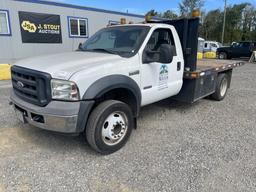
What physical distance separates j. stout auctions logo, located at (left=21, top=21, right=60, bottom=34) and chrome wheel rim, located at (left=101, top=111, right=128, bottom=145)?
10.6 metres

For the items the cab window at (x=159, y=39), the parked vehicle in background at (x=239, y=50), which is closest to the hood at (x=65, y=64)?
the cab window at (x=159, y=39)

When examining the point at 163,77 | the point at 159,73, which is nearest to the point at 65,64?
the point at 159,73

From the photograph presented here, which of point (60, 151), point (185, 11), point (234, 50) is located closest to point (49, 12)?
point (60, 151)

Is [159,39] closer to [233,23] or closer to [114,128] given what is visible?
[114,128]

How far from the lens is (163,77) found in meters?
4.05

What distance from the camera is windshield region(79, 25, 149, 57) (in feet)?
12.0

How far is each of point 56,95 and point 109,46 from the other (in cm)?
162

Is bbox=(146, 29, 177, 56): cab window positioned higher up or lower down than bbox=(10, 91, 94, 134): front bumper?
higher up

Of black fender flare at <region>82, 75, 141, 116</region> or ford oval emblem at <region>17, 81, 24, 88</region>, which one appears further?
ford oval emblem at <region>17, 81, 24, 88</region>

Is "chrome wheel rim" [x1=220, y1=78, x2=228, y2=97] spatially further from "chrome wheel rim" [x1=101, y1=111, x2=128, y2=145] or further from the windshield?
"chrome wheel rim" [x1=101, y1=111, x2=128, y2=145]

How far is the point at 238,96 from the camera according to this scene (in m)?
6.82

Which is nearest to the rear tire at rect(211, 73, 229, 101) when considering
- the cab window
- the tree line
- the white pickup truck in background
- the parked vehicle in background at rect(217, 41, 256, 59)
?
the white pickup truck in background

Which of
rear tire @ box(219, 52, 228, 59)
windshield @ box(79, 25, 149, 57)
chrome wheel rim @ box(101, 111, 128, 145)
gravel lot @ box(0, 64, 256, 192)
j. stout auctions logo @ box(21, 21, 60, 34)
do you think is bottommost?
gravel lot @ box(0, 64, 256, 192)

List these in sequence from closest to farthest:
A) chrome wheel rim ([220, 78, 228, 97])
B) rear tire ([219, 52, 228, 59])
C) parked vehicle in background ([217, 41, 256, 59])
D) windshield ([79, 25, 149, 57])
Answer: windshield ([79, 25, 149, 57]) < chrome wheel rim ([220, 78, 228, 97]) < parked vehicle in background ([217, 41, 256, 59]) < rear tire ([219, 52, 228, 59])
